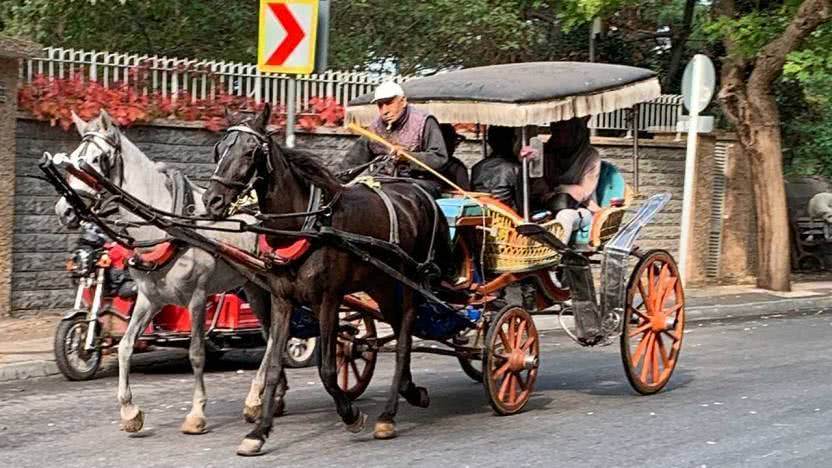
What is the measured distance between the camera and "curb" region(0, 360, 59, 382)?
421 inches

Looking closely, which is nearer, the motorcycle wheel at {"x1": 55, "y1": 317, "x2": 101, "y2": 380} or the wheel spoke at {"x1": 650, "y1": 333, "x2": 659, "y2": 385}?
the wheel spoke at {"x1": 650, "y1": 333, "x2": 659, "y2": 385}

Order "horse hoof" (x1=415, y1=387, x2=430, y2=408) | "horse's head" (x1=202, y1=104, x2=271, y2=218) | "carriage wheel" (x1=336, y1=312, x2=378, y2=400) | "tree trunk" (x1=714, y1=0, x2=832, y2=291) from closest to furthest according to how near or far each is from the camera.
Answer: "horse's head" (x1=202, y1=104, x2=271, y2=218) → "horse hoof" (x1=415, y1=387, x2=430, y2=408) → "carriage wheel" (x1=336, y1=312, x2=378, y2=400) → "tree trunk" (x1=714, y1=0, x2=832, y2=291)

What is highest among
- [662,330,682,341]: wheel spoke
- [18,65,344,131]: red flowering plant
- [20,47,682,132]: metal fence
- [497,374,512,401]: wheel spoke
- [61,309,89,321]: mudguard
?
[20,47,682,132]: metal fence

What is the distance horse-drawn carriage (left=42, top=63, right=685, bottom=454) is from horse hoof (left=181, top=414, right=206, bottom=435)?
2.56 feet

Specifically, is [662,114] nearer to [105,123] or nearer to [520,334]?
[520,334]

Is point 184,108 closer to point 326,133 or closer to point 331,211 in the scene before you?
point 326,133

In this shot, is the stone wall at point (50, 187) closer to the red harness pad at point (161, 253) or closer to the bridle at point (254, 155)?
the red harness pad at point (161, 253)

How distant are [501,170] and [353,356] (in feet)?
6.01

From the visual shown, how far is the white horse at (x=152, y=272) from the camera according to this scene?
8.18 m

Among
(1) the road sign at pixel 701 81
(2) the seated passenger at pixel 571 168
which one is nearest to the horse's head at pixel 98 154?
(2) the seated passenger at pixel 571 168

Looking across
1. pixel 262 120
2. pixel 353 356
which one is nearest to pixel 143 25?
pixel 353 356

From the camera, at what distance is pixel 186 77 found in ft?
48.0

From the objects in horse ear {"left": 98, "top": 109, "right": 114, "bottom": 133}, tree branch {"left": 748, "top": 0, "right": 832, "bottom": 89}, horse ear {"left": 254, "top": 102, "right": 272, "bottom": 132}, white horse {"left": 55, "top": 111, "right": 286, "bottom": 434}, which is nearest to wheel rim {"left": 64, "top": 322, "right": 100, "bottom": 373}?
white horse {"left": 55, "top": 111, "right": 286, "bottom": 434}

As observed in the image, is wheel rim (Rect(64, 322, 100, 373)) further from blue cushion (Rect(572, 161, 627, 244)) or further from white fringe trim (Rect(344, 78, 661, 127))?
blue cushion (Rect(572, 161, 627, 244))
